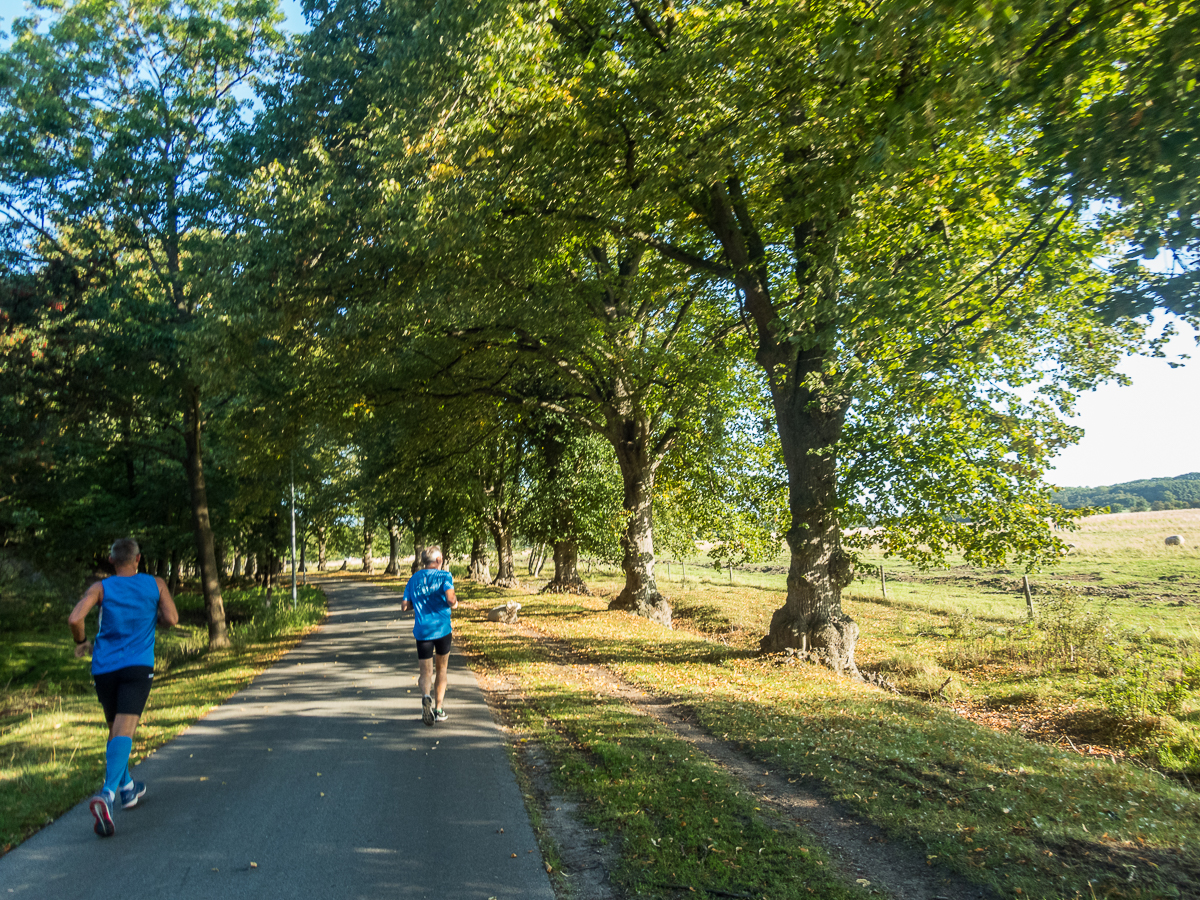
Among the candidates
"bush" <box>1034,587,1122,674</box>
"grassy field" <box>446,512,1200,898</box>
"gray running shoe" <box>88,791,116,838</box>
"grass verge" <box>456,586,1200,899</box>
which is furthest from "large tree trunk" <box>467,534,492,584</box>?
"gray running shoe" <box>88,791,116,838</box>

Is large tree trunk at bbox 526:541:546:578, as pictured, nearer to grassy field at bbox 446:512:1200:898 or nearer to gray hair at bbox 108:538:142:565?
grassy field at bbox 446:512:1200:898

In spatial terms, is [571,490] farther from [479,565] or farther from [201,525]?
[479,565]

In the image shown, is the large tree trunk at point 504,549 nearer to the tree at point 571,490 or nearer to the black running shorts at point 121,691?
the tree at point 571,490

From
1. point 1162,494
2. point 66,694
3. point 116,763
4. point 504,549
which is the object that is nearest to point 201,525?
point 66,694

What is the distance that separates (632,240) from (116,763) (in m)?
10.5

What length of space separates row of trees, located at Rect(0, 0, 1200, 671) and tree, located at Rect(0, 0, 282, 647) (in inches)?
3.3

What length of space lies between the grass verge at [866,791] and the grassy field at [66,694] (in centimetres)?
381

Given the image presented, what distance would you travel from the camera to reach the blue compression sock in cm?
495

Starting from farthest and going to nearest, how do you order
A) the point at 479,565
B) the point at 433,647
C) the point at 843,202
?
1. the point at 479,565
2. the point at 843,202
3. the point at 433,647

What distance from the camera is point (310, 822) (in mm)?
4895

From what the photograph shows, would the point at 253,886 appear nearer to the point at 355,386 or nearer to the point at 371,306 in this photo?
the point at 371,306

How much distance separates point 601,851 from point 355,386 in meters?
13.0

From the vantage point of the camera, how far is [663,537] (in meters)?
26.4

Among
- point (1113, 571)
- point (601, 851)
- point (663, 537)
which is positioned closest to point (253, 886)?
point (601, 851)
